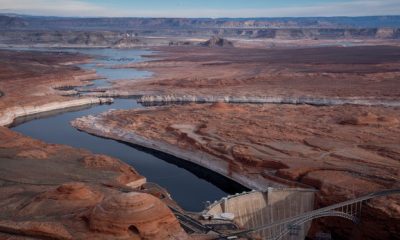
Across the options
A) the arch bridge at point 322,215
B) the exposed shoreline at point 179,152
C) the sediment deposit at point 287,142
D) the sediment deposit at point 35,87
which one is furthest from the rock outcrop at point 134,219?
the sediment deposit at point 35,87

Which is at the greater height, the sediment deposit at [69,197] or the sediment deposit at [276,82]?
the sediment deposit at [69,197]

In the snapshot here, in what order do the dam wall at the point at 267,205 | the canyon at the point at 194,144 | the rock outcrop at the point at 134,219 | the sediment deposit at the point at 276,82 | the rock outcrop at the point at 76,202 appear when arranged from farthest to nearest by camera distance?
the sediment deposit at the point at 276,82
the dam wall at the point at 267,205
the canyon at the point at 194,144
the rock outcrop at the point at 76,202
the rock outcrop at the point at 134,219

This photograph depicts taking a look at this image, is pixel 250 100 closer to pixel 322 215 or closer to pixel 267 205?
pixel 267 205

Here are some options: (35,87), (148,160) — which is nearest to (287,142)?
(148,160)

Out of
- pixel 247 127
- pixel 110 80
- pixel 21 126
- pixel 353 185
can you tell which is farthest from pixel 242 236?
pixel 110 80

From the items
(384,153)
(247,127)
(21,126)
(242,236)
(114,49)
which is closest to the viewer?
(242,236)

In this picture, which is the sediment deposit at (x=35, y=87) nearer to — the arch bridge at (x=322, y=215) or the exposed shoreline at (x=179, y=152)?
the exposed shoreline at (x=179, y=152)

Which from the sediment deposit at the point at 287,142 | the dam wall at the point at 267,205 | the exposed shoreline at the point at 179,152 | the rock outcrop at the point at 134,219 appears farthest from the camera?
the exposed shoreline at the point at 179,152

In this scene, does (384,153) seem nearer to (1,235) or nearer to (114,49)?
(1,235)
